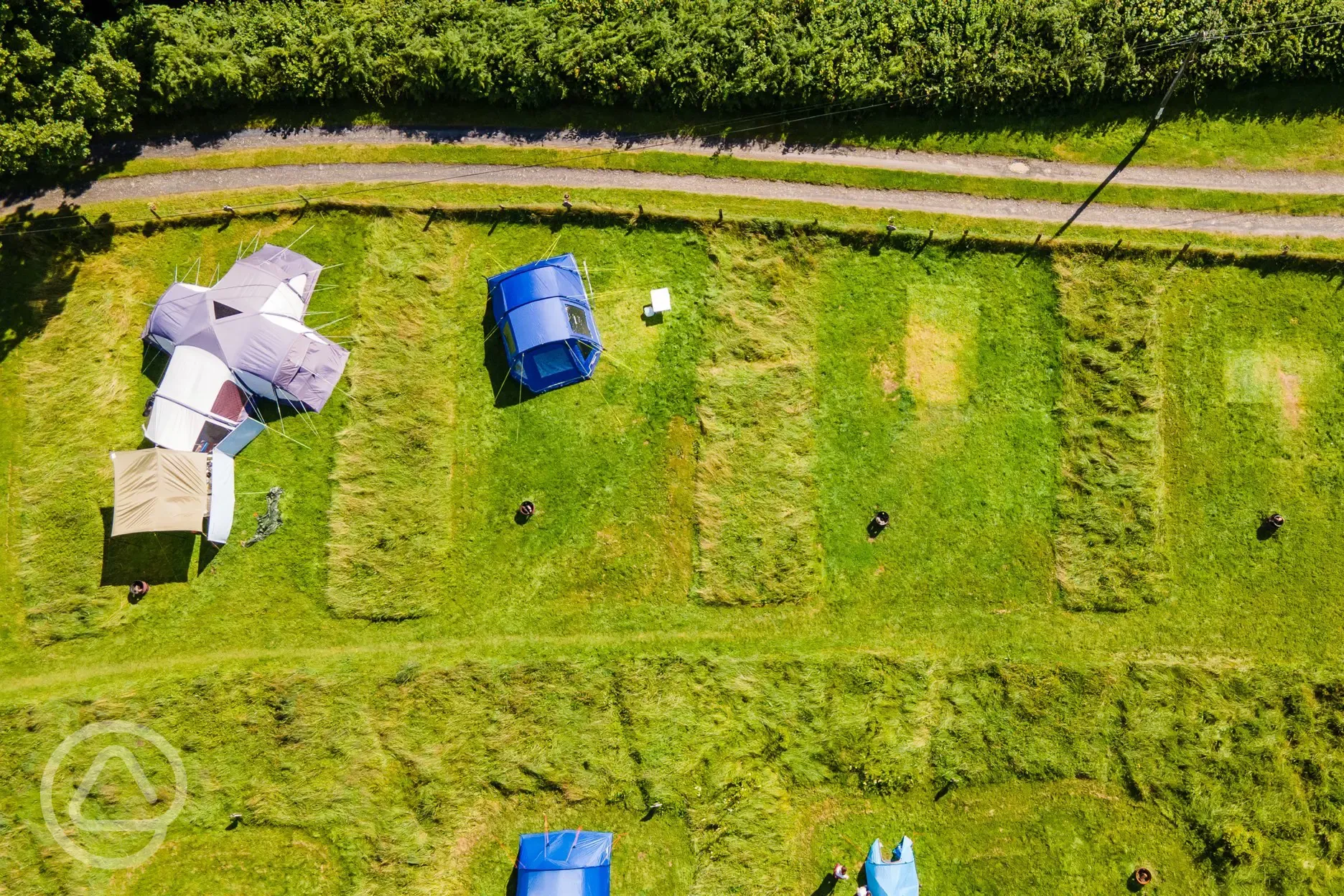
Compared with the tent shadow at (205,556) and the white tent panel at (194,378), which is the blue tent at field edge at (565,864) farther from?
the white tent panel at (194,378)

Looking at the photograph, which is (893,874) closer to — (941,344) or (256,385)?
(941,344)

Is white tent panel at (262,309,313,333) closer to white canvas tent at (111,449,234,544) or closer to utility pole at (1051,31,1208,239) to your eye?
white canvas tent at (111,449,234,544)

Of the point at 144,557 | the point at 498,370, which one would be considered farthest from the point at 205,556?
the point at 498,370

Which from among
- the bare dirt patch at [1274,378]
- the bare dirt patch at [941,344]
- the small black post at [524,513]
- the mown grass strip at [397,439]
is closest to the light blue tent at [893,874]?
the bare dirt patch at [941,344]

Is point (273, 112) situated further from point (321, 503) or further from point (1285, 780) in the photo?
point (1285, 780)

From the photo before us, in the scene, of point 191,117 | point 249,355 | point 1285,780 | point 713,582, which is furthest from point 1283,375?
point 191,117
